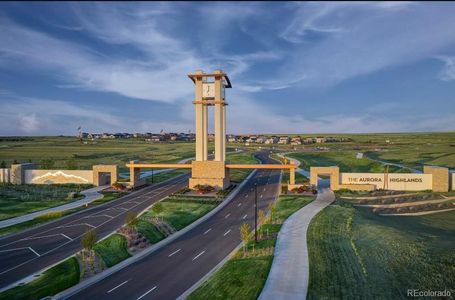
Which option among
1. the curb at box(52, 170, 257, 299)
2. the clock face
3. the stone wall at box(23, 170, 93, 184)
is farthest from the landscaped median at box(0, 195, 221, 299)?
the stone wall at box(23, 170, 93, 184)

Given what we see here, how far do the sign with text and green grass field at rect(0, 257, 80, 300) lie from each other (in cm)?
4852

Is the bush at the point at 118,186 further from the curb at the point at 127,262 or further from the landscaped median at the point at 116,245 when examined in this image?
the curb at the point at 127,262

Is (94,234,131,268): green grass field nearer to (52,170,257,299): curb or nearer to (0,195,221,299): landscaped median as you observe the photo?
(0,195,221,299): landscaped median

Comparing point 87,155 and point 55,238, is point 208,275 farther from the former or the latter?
point 87,155

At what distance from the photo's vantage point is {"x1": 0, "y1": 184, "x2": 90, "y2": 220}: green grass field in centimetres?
4922

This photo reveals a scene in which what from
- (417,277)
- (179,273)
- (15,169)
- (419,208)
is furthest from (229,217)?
(15,169)

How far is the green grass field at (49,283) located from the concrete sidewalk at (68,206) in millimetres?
18106

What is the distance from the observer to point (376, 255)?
3089cm

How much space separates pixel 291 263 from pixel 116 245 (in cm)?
1798

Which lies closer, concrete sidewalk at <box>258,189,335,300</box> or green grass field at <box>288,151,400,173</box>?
concrete sidewalk at <box>258,189,335,300</box>

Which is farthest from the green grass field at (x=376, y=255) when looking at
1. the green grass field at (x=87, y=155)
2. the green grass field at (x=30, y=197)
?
the green grass field at (x=87, y=155)

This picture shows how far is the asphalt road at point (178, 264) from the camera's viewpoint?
25.3 metres

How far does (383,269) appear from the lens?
91.5 ft

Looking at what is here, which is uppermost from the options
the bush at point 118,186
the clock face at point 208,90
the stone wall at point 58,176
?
the clock face at point 208,90
